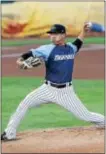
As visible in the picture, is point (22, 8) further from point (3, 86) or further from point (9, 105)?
point (9, 105)

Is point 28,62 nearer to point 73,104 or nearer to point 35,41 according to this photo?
point 73,104

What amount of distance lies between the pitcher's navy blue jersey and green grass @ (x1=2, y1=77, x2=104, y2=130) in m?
1.73

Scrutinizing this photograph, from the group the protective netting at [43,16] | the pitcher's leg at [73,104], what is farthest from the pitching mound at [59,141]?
the protective netting at [43,16]

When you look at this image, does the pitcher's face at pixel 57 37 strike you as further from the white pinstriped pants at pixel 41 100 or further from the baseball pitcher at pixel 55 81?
the white pinstriped pants at pixel 41 100

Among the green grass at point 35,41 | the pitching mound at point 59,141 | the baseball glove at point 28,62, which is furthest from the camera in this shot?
the green grass at point 35,41

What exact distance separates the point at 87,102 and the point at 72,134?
11.5 feet

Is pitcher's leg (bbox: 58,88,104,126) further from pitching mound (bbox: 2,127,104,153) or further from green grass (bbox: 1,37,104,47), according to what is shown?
green grass (bbox: 1,37,104,47)

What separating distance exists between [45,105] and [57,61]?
3.80 meters

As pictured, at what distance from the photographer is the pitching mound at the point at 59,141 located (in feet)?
24.5

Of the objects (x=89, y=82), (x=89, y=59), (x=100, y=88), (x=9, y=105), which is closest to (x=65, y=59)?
(x=9, y=105)

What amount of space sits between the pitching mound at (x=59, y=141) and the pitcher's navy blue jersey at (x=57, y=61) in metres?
0.83

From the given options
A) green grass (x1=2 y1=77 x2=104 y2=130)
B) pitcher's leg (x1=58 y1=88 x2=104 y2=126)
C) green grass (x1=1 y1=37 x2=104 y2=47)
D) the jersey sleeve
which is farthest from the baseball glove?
green grass (x1=1 y1=37 x2=104 y2=47)

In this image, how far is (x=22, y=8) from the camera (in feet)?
92.7

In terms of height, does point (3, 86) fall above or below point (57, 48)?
below
